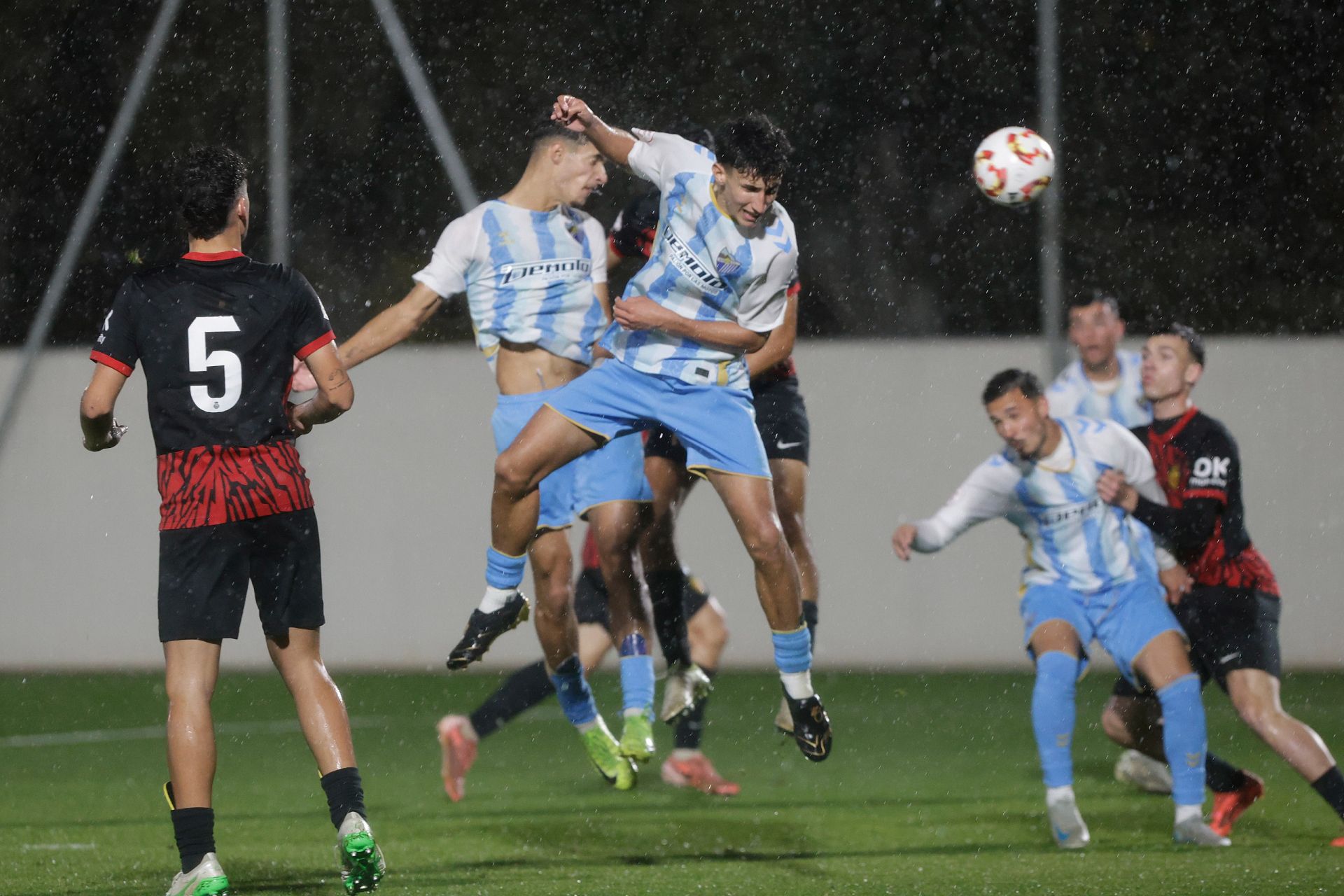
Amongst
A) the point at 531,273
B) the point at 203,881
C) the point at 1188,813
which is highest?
the point at 531,273

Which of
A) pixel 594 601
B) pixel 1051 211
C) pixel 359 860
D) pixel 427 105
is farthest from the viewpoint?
pixel 427 105

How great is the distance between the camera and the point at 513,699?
7.33m

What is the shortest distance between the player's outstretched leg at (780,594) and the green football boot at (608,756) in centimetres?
87

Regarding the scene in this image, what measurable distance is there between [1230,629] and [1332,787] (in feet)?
2.11

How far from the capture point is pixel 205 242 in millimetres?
4613

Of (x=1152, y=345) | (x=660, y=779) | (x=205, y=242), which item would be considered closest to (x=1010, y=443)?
(x=1152, y=345)

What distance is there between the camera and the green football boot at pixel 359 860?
440 centimetres

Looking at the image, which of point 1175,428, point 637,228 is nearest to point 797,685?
point 1175,428

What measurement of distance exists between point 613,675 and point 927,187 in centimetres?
427

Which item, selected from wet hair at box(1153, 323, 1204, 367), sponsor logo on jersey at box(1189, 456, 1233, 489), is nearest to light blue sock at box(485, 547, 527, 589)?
sponsor logo on jersey at box(1189, 456, 1233, 489)

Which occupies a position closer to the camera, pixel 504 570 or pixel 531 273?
pixel 504 570

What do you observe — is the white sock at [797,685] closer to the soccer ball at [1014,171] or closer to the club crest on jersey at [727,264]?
the club crest on jersey at [727,264]

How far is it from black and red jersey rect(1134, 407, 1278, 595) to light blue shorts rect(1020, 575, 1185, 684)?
0.75 ft

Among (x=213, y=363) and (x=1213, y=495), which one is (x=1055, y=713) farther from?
(x=213, y=363)
